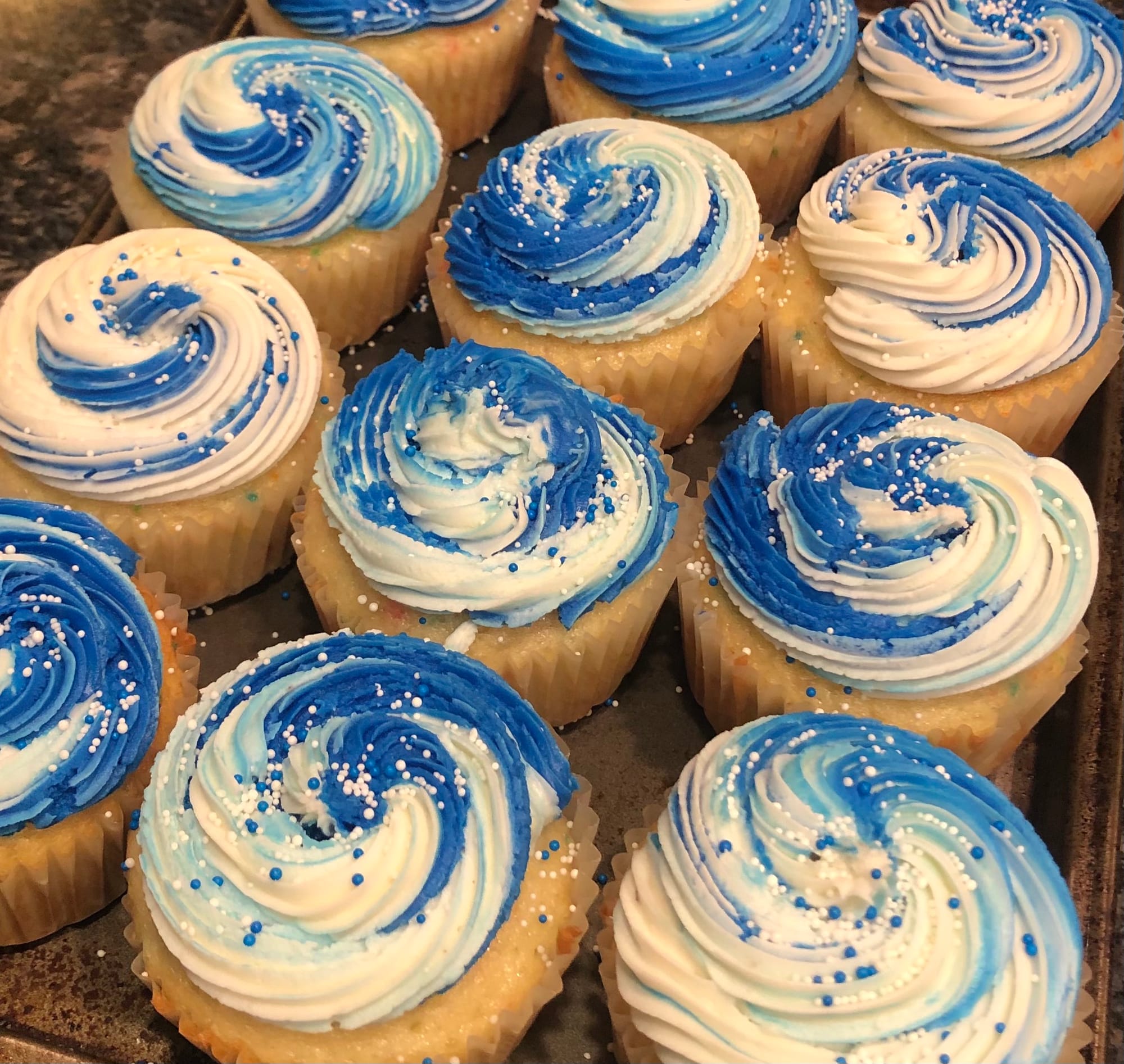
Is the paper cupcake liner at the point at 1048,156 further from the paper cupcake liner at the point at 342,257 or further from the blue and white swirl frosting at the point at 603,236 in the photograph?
the paper cupcake liner at the point at 342,257

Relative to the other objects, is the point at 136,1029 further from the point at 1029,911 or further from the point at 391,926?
the point at 1029,911

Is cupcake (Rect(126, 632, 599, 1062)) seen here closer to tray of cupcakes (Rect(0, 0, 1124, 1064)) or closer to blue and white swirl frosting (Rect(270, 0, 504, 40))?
tray of cupcakes (Rect(0, 0, 1124, 1064))

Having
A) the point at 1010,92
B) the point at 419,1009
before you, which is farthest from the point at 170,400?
the point at 1010,92

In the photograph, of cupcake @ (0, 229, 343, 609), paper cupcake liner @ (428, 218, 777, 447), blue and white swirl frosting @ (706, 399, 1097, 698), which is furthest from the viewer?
paper cupcake liner @ (428, 218, 777, 447)

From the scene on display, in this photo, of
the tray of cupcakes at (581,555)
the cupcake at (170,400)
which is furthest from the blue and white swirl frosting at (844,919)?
the cupcake at (170,400)

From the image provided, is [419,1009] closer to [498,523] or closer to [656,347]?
[498,523]

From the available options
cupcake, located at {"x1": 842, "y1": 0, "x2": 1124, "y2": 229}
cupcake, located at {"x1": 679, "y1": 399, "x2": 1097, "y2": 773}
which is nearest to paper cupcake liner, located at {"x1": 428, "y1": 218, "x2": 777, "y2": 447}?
cupcake, located at {"x1": 679, "y1": 399, "x2": 1097, "y2": 773}
